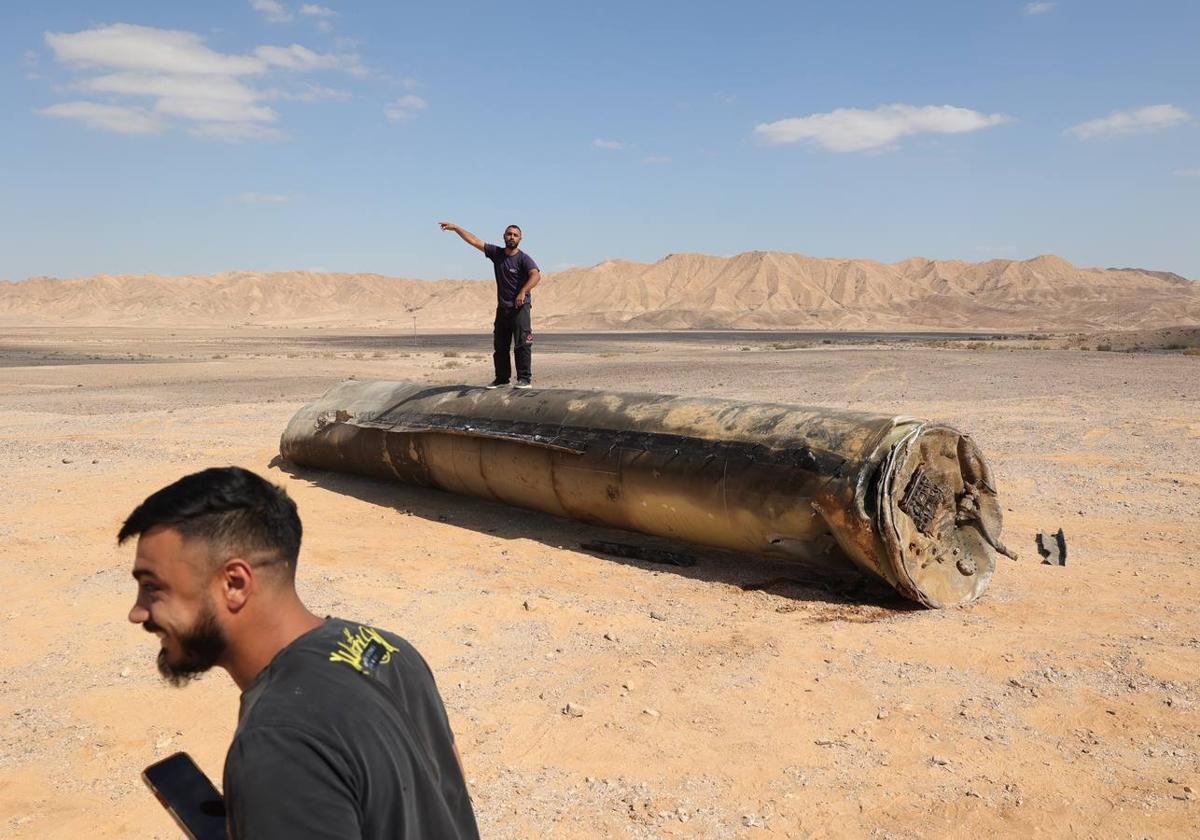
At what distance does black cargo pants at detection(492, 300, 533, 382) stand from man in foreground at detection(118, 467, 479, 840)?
753cm

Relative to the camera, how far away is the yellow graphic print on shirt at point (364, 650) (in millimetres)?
1655

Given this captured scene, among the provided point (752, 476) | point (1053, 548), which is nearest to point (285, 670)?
point (752, 476)

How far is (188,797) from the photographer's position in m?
1.72

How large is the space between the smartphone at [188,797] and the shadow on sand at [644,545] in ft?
15.3

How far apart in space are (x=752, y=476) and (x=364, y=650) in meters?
4.80

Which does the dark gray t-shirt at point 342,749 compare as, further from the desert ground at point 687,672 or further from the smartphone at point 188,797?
the desert ground at point 687,672

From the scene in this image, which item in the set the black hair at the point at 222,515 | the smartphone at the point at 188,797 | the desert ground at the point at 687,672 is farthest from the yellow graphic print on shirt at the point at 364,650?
the desert ground at the point at 687,672

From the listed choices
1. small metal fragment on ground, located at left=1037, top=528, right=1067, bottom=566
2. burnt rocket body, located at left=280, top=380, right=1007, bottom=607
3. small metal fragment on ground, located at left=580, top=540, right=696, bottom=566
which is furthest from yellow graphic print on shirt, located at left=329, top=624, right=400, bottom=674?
small metal fragment on ground, located at left=1037, top=528, right=1067, bottom=566

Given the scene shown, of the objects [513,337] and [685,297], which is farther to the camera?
[685,297]

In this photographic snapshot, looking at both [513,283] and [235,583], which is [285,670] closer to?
[235,583]

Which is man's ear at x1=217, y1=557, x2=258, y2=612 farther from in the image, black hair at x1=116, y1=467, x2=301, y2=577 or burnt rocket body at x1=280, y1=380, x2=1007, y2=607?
burnt rocket body at x1=280, y1=380, x2=1007, y2=607

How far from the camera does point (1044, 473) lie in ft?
32.3

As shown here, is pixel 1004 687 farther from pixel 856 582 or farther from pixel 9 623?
pixel 9 623

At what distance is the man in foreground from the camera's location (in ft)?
4.79
